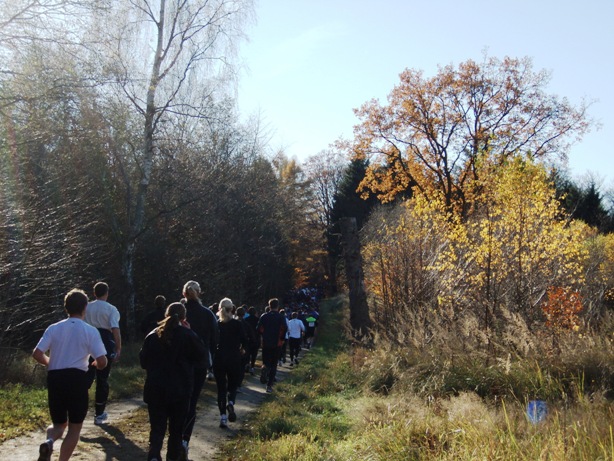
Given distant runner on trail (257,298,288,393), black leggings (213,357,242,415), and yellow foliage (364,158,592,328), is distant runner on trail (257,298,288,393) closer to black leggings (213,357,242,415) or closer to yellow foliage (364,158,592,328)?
yellow foliage (364,158,592,328)

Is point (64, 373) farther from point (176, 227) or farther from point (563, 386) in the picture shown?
point (176, 227)

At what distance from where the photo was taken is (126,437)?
26.7 feet

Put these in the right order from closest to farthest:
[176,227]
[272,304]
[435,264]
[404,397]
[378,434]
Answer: [378,434] < [404,397] < [272,304] < [435,264] < [176,227]

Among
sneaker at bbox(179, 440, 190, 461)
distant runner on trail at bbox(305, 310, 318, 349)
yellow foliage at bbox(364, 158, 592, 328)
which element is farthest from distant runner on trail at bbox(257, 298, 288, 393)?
distant runner on trail at bbox(305, 310, 318, 349)

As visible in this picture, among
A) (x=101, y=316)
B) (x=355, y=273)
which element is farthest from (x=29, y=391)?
(x=355, y=273)

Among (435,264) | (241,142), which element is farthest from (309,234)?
(435,264)

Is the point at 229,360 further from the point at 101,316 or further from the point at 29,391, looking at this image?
the point at 29,391

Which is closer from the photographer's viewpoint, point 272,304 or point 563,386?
point 563,386

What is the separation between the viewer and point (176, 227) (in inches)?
1038

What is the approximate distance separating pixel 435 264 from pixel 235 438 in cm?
972

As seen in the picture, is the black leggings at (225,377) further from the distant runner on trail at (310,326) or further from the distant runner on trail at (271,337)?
the distant runner on trail at (310,326)

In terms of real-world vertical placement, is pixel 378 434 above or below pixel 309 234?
below

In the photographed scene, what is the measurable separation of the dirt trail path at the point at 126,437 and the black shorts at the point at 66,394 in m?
1.11

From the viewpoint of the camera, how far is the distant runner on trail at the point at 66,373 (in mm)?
5992
